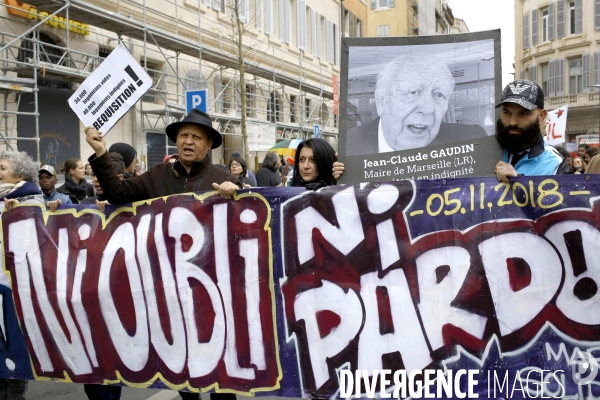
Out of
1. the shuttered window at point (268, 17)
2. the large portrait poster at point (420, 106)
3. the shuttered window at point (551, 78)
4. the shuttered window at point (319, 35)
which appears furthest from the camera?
the shuttered window at point (551, 78)

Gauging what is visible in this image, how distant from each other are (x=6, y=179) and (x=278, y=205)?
6.86 feet

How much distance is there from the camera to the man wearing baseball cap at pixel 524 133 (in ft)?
11.2

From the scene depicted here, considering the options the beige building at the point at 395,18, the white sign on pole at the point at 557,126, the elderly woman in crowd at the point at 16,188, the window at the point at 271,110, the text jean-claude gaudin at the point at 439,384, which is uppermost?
the beige building at the point at 395,18

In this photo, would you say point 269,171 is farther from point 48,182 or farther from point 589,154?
point 589,154

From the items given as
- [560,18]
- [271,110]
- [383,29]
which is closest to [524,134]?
[271,110]

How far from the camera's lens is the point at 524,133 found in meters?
3.46

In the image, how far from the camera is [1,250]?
443 cm

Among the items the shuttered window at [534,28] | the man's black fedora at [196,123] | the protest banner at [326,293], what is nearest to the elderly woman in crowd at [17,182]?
the protest banner at [326,293]

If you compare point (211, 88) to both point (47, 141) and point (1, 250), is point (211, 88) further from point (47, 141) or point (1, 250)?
point (1, 250)

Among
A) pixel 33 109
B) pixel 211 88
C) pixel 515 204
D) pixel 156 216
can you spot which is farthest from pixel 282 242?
pixel 211 88

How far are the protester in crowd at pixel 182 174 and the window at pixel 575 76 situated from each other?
1788 inches

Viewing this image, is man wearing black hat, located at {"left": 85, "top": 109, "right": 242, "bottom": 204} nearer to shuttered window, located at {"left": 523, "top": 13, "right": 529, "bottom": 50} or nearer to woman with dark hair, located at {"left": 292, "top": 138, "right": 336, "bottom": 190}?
woman with dark hair, located at {"left": 292, "top": 138, "right": 336, "bottom": 190}

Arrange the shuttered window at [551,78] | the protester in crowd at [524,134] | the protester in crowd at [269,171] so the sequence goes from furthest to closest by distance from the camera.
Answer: the shuttered window at [551,78]
the protester in crowd at [269,171]
the protester in crowd at [524,134]

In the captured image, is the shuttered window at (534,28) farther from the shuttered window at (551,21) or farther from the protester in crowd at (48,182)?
the protester in crowd at (48,182)
